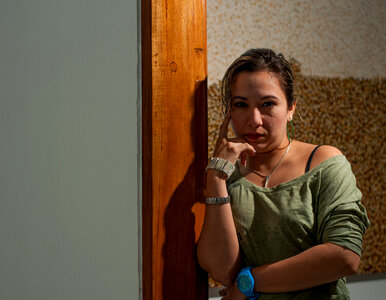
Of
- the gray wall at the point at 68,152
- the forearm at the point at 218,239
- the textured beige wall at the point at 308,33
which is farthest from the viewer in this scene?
the textured beige wall at the point at 308,33

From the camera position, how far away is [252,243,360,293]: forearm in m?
0.95

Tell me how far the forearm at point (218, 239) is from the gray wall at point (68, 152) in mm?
173

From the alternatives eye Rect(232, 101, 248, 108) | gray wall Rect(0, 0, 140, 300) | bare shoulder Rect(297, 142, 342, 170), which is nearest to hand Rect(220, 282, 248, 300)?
gray wall Rect(0, 0, 140, 300)

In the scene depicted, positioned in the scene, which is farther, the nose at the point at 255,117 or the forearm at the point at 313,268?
the nose at the point at 255,117

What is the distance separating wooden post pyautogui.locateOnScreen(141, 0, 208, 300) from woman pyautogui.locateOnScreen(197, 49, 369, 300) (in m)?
0.05

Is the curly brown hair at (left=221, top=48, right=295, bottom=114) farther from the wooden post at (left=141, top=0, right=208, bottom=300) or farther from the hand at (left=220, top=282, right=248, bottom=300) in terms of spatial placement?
the hand at (left=220, top=282, right=248, bottom=300)

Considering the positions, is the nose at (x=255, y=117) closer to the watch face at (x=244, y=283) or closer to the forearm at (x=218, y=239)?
the forearm at (x=218, y=239)

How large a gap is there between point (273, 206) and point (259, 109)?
26 cm

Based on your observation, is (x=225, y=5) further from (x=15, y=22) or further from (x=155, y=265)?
(x=155, y=265)

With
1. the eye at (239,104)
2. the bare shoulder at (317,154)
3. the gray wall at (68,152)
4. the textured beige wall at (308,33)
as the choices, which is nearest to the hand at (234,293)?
the gray wall at (68,152)

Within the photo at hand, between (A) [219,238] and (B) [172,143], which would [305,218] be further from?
(B) [172,143]

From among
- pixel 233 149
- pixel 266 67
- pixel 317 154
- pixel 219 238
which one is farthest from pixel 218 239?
pixel 266 67

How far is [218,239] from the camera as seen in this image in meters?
1.04

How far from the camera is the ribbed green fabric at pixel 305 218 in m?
0.97
